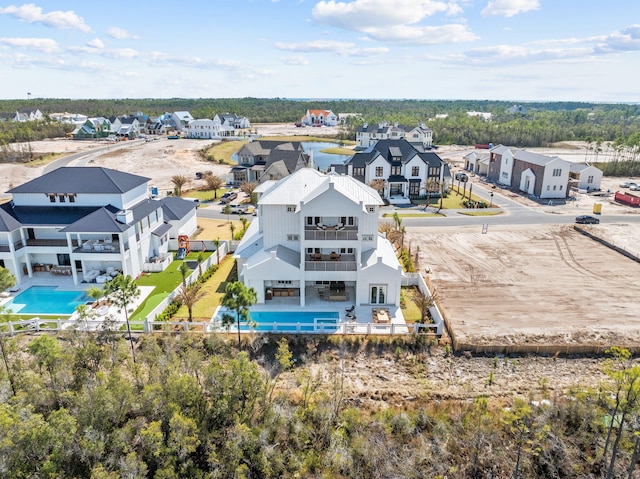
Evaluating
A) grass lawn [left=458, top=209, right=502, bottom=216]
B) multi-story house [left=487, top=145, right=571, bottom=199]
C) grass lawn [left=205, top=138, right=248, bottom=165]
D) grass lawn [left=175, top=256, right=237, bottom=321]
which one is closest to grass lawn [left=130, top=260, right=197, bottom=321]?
grass lawn [left=175, top=256, right=237, bottom=321]

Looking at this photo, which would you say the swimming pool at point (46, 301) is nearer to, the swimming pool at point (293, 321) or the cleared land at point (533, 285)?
the swimming pool at point (293, 321)

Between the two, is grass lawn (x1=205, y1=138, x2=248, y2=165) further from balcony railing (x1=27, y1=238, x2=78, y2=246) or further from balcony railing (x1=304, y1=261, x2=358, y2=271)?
balcony railing (x1=304, y1=261, x2=358, y2=271)

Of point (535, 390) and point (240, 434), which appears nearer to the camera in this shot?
point (240, 434)

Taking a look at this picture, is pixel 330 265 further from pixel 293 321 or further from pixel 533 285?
pixel 533 285

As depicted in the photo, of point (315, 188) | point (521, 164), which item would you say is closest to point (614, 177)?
point (521, 164)

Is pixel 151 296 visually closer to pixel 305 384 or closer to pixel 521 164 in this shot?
pixel 305 384

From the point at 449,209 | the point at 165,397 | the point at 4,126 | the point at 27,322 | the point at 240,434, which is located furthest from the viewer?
the point at 4,126
